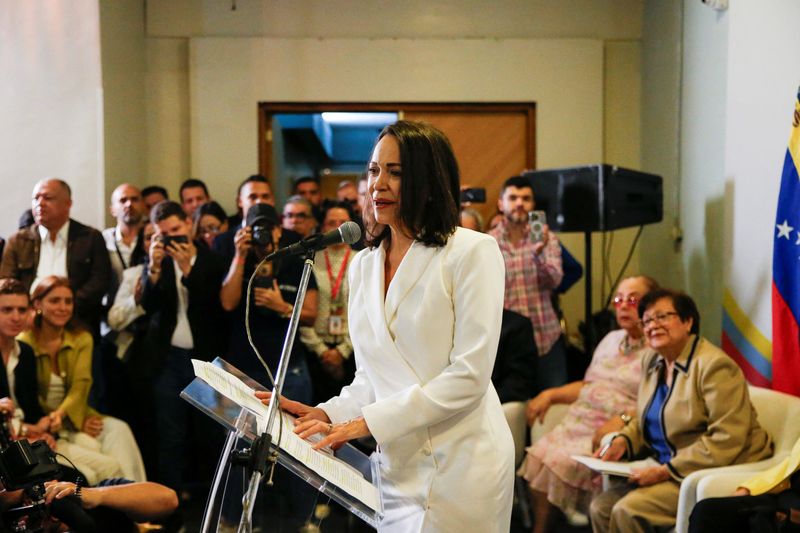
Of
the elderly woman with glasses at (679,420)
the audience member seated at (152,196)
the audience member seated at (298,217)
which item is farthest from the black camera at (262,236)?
the audience member seated at (152,196)

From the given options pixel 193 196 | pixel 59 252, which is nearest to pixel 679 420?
pixel 59 252

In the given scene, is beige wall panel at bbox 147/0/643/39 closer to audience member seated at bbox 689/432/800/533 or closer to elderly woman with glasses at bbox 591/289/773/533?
elderly woman with glasses at bbox 591/289/773/533

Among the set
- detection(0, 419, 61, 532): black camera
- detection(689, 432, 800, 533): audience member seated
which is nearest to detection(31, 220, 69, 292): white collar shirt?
detection(0, 419, 61, 532): black camera

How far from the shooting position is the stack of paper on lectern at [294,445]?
1.77 m

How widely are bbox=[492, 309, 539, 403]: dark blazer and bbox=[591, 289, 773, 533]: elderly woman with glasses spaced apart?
0.90m

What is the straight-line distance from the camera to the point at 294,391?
4602mm

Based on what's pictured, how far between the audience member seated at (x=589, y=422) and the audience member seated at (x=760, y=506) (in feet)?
2.82

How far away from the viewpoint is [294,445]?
1.82 meters

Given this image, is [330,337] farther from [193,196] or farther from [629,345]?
[193,196]

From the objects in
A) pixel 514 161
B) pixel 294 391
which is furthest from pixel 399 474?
pixel 514 161

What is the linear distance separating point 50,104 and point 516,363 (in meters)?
3.39

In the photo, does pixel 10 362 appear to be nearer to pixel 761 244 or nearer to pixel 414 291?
pixel 414 291

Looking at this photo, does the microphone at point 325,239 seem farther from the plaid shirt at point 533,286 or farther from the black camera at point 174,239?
the plaid shirt at point 533,286

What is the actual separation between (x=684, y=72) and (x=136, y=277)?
3438 mm
